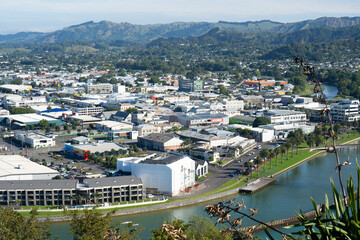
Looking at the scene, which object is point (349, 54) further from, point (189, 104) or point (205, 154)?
point (205, 154)

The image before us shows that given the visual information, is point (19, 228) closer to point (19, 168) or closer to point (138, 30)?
point (19, 168)

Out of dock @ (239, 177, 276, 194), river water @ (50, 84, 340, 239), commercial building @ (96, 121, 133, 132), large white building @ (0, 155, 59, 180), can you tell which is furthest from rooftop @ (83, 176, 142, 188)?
commercial building @ (96, 121, 133, 132)

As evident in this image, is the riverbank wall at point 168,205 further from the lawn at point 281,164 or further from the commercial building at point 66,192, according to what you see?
the lawn at point 281,164

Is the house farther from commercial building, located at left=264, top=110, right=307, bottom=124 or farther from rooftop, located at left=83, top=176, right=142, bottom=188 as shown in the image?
commercial building, located at left=264, top=110, right=307, bottom=124

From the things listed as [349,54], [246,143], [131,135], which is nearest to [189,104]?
[131,135]

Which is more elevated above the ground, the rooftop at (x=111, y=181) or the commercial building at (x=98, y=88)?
the rooftop at (x=111, y=181)

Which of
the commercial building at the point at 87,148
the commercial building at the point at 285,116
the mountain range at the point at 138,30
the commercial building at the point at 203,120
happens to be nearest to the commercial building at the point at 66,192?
the commercial building at the point at 87,148
